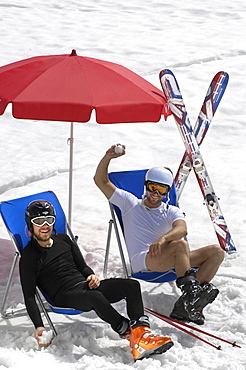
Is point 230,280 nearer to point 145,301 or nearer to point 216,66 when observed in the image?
point 145,301

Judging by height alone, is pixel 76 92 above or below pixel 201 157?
above

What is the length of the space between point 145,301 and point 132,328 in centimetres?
95

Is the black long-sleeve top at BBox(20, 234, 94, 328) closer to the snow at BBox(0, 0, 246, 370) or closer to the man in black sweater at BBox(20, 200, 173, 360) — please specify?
the man in black sweater at BBox(20, 200, 173, 360)

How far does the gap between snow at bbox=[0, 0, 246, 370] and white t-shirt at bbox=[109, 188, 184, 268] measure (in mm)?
477

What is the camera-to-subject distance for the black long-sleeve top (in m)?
4.77

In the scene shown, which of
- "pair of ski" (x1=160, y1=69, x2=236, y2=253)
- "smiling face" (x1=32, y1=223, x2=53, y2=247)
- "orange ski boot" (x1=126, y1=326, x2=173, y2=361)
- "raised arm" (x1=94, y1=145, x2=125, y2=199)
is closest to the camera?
"orange ski boot" (x1=126, y1=326, x2=173, y2=361)

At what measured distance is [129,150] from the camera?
991 cm

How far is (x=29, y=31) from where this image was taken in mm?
15977

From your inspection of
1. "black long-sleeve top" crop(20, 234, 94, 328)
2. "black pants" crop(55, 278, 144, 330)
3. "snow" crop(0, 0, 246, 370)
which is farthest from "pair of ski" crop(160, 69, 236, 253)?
"black pants" crop(55, 278, 144, 330)

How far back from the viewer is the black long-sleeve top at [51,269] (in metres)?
4.77

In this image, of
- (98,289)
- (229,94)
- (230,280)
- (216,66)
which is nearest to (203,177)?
(230,280)

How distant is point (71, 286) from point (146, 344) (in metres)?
0.76

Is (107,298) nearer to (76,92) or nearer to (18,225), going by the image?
(18,225)

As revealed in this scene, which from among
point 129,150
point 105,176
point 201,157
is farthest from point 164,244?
point 129,150
